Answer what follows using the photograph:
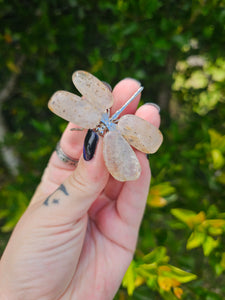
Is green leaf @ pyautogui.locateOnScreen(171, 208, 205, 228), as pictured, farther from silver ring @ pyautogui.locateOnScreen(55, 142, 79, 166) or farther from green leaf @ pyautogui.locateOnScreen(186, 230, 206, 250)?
silver ring @ pyautogui.locateOnScreen(55, 142, 79, 166)

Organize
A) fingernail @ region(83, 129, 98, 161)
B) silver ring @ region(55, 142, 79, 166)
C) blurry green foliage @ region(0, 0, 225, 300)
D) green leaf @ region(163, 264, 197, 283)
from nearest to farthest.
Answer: fingernail @ region(83, 129, 98, 161)
green leaf @ region(163, 264, 197, 283)
blurry green foliage @ region(0, 0, 225, 300)
silver ring @ region(55, 142, 79, 166)

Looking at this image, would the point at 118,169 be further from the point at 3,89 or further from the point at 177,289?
the point at 3,89

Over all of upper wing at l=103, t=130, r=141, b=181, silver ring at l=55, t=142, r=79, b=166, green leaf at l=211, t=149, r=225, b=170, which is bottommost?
green leaf at l=211, t=149, r=225, b=170

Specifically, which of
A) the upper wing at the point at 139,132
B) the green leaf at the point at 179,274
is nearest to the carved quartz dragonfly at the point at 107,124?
the upper wing at the point at 139,132

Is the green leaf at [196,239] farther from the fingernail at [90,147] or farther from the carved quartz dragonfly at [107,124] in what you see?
the fingernail at [90,147]

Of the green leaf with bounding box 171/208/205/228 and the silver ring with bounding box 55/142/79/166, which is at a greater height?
the silver ring with bounding box 55/142/79/166

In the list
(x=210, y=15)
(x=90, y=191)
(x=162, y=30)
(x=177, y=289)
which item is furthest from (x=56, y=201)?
(x=210, y=15)

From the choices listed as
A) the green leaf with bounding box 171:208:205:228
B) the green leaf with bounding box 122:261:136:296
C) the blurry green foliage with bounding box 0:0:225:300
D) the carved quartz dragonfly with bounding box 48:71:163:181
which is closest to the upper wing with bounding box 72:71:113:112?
the carved quartz dragonfly with bounding box 48:71:163:181
